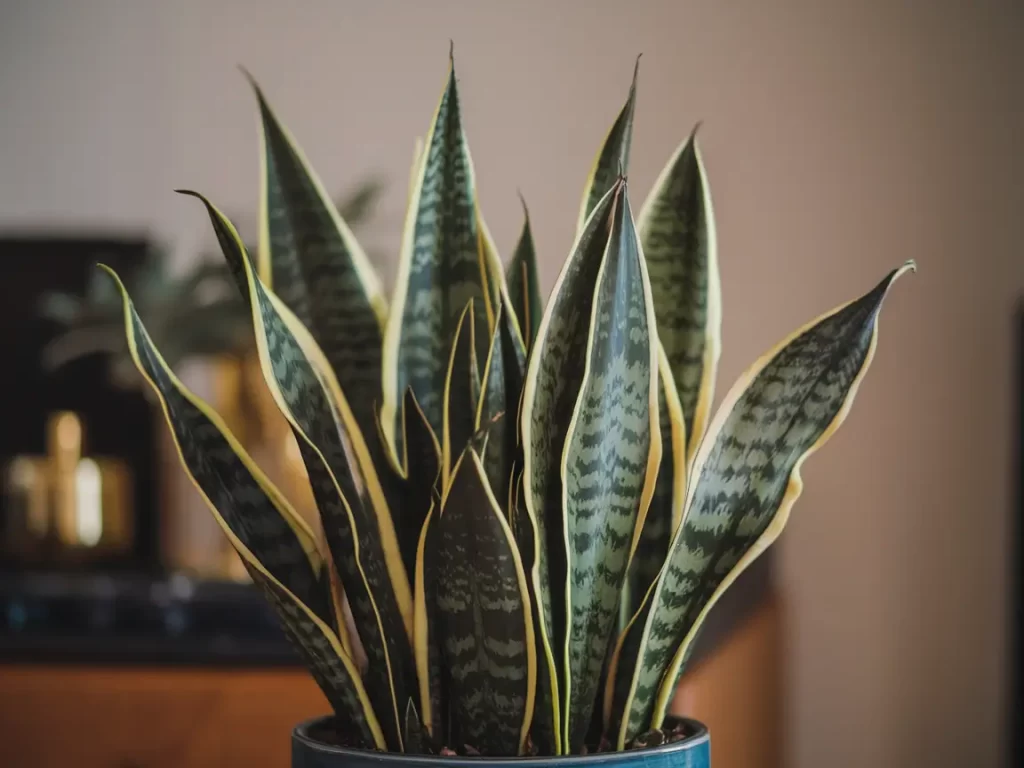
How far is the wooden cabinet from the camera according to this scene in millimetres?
1354

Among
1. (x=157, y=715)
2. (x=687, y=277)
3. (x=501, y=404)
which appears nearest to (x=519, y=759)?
(x=501, y=404)

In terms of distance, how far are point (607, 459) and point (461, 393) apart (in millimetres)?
91

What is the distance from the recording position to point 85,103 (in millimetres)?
2275

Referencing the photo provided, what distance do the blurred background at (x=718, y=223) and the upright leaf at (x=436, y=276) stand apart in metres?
1.17

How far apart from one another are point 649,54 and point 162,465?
124 centimetres

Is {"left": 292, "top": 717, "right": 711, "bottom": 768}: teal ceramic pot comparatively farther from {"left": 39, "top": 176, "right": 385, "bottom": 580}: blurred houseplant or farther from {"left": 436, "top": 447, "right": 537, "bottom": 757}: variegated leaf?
{"left": 39, "top": 176, "right": 385, "bottom": 580}: blurred houseplant

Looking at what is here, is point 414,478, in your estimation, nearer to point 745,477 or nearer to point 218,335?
point 745,477

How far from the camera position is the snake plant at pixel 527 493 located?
0.47 meters

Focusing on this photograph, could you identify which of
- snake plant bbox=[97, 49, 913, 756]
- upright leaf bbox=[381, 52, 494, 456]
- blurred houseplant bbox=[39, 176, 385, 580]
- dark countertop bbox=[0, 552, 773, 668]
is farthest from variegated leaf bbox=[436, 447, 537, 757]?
blurred houseplant bbox=[39, 176, 385, 580]

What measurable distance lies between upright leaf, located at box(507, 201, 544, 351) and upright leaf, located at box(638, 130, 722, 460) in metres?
0.06

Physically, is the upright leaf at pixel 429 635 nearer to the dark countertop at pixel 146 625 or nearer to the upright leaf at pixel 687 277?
the upright leaf at pixel 687 277

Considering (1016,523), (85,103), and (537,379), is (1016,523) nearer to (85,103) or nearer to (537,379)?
(537,379)

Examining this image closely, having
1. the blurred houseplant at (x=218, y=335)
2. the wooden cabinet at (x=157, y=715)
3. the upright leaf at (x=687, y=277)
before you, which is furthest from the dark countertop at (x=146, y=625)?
the upright leaf at (x=687, y=277)

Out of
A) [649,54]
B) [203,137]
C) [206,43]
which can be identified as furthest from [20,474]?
[649,54]
